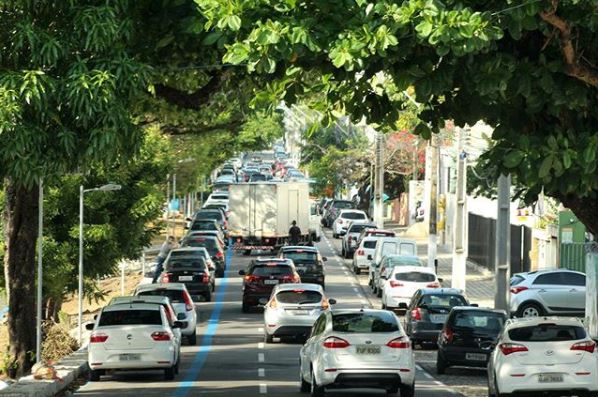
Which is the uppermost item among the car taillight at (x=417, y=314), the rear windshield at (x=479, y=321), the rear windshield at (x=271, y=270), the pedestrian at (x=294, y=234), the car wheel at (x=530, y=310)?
the pedestrian at (x=294, y=234)

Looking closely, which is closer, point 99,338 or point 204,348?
point 99,338

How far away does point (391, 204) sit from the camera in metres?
102

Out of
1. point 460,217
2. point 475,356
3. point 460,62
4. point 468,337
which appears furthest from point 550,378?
point 460,217

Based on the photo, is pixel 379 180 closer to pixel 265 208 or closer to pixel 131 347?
pixel 265 208

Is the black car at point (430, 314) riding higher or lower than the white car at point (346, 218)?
lower

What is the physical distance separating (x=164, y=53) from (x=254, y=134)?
6689cm

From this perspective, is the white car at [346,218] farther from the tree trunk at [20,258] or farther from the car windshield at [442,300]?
the tree trunk at [20,258]

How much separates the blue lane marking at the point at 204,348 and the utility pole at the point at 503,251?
24.9 ft

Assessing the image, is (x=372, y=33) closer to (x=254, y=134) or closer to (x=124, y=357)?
(x=124, y=357)

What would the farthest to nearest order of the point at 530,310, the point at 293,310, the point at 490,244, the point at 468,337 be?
the point at 490,244, the point at 530,310, the point at 293,310, the point at 468,337

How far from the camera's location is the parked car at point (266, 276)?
46.2 meters

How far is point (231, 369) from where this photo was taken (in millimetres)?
32906

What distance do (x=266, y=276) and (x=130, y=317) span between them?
52.3 feet

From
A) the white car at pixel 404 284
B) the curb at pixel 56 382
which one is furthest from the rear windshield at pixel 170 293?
the white car at pixel 404 284
